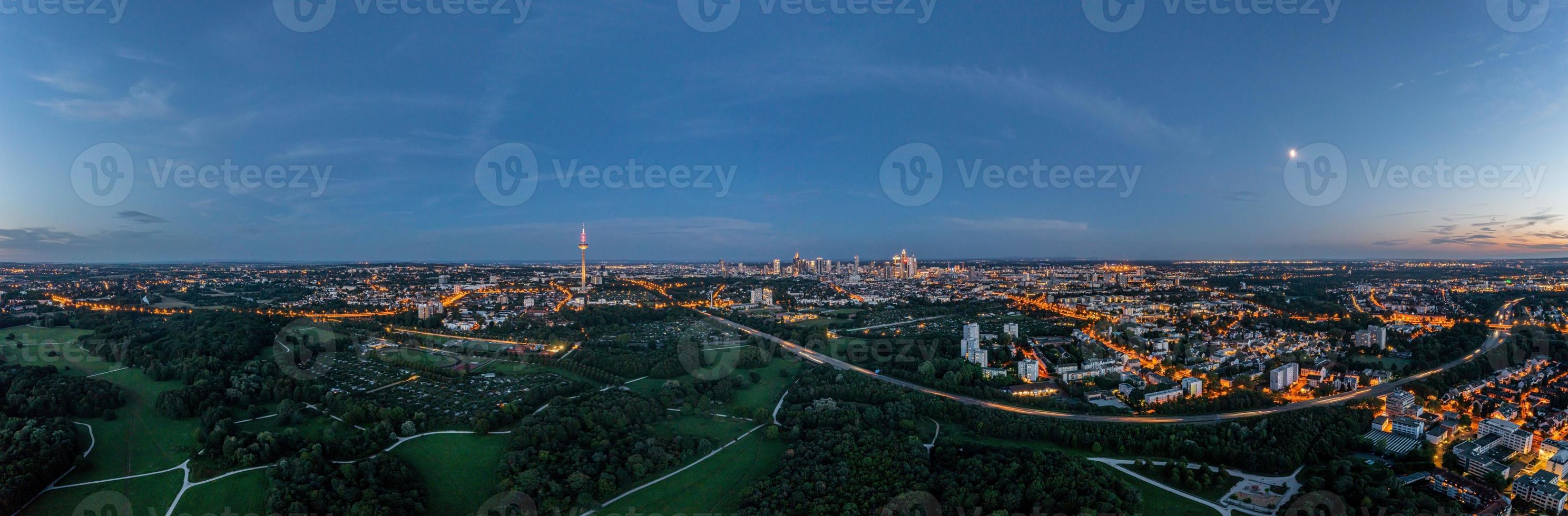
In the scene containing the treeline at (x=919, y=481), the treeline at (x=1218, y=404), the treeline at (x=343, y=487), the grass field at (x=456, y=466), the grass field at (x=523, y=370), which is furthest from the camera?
the grass field at (x=523, y=370)

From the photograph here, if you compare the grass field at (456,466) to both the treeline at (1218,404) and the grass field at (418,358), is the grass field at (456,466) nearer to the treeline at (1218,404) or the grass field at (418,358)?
the grass field at (418,358)

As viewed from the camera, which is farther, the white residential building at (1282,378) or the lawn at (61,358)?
the lawn at (61,358)

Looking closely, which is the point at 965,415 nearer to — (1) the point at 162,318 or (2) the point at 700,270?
(1) the point at 162,318

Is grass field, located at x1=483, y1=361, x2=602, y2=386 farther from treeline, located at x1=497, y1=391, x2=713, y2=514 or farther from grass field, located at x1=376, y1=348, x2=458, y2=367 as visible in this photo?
treeline, located at x1=497, y1=391, x2=713, y2=514

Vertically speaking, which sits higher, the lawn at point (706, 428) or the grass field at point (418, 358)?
the grass field at point (418, 358)

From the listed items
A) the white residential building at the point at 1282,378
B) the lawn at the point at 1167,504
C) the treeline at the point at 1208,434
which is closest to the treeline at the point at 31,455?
the treeline at the point at 1208,434

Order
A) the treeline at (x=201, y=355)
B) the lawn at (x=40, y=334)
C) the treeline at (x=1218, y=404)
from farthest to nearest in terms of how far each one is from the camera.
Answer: the lawn at (x=40, y=334), the treeline at (x=1218, y=404), the treeline at (x=201, y=355)
